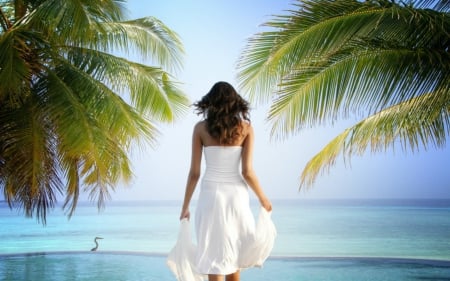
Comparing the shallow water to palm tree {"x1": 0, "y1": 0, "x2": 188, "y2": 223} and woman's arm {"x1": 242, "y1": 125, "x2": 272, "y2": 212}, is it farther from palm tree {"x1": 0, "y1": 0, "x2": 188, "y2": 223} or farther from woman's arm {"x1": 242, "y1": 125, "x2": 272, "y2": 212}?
woman's arm {"x1": 242, "y1": 125, "x2": 272, "y2": 212}

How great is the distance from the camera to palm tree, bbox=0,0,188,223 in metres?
5.05

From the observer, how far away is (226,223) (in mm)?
2975

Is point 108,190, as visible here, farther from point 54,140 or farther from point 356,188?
point 356,188

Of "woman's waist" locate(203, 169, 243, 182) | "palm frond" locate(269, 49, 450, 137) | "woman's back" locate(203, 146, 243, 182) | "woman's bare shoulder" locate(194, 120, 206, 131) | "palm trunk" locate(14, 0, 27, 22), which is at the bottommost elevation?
"woman's waist" locate(203, 169, 243, 182)

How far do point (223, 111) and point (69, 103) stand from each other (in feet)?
9.28

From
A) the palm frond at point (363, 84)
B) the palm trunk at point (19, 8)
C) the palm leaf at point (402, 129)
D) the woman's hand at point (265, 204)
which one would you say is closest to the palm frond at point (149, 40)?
the palm trunk at point (19, 8)

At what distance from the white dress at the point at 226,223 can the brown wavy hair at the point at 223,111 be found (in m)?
0.08

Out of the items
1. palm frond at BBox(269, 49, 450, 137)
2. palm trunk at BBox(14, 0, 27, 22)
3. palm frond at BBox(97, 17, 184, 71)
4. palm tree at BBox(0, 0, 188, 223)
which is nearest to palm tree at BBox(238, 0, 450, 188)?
palm frond at BBox(269, 49, 450, 137)

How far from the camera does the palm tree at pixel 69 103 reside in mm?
5047

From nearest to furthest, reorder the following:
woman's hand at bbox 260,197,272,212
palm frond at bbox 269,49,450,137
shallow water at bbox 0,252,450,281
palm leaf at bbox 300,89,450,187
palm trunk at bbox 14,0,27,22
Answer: woman's hand at bbox 260,197,272,212
palm frond at bbox 269,49,450,137
palm leaf at bbox 300,89,450,187
palm trunk at bbox 14,0,27,22
shallow water at bbox 0,252,450,281

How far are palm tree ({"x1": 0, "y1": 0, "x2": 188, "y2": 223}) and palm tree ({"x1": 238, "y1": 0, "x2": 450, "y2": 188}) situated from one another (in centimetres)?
191

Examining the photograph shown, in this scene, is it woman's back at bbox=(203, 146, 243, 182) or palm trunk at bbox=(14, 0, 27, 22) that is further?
palm trunk at bbox=(14, 0, 27, 22)

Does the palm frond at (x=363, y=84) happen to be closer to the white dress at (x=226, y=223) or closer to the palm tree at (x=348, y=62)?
the palm tree at (x=348, y=62)

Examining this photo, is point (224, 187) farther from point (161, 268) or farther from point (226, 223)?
point (161, 268)
